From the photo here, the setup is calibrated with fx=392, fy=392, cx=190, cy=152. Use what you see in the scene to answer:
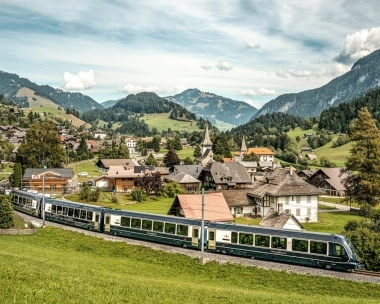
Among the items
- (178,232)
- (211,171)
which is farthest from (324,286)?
(211,171)

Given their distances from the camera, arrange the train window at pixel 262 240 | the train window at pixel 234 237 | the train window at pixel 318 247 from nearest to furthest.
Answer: the train window at pixel 318 247 → the train window at pixel 262 240 → the train window at pixel 234 237

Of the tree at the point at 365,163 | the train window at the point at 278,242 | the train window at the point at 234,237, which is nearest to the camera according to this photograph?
the train window at the point at 278,242

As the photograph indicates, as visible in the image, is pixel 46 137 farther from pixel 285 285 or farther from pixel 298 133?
pixel 298 133

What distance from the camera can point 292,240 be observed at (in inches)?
1041

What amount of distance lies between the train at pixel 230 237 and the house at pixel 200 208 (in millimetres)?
6696

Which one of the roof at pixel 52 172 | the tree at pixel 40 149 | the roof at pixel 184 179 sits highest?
the tree at pixel 40 149

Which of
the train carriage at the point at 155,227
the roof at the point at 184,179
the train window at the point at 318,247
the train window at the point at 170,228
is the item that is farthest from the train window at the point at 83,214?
the roof at the point at 184,179

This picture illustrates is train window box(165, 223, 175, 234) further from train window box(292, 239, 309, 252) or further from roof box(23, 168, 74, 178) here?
roof box(23, 168, 74, 178)

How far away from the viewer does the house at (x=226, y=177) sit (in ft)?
249

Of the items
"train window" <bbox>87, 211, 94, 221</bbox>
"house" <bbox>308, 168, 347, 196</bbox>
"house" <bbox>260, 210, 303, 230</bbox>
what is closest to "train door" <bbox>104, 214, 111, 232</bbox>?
"train window" <bbox>87, 211, 94, 221</bbox>

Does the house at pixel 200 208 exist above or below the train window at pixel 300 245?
above

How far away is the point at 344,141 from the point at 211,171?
90.5 meters

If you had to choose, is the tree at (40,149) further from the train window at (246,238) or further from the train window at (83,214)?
the train window at (246,238)

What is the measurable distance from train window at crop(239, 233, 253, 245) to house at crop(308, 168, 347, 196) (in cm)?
5857
